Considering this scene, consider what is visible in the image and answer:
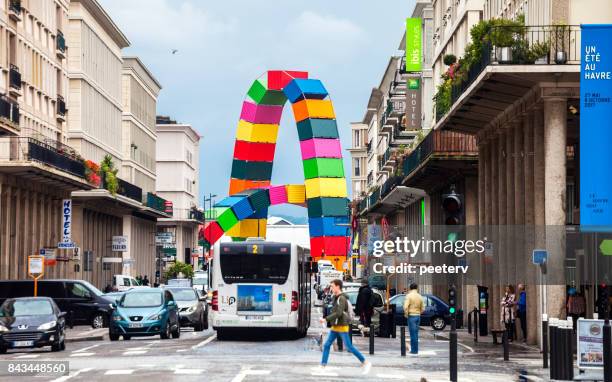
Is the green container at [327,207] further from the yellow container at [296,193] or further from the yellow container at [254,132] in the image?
the yellow container at [254,132]

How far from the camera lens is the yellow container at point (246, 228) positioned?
87062 millimetres

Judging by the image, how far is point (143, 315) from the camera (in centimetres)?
4594

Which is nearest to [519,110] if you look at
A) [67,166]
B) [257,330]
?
[257,330]

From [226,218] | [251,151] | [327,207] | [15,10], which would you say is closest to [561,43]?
[15,10]

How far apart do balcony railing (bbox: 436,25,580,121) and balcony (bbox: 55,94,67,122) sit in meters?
45.2

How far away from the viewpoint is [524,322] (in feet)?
150

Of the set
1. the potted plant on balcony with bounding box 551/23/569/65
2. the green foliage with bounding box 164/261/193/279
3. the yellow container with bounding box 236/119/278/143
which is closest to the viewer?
the potted plant on balcony with bounding box 551/23/569/65

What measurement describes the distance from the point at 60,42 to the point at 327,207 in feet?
57.9

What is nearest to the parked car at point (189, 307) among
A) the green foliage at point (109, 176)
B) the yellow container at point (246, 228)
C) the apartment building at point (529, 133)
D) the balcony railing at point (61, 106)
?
the apartment building at point (529, 133)

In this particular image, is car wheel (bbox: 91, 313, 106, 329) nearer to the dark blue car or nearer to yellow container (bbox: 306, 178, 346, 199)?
the dark blue car

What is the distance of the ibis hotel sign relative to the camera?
2611cm

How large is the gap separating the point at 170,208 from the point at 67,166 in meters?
62.8

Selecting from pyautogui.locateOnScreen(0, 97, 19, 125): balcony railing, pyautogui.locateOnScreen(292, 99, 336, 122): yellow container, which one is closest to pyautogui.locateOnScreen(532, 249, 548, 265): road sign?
→ pyautogui.locateOnScreen(0, 97, 19, 125): balcony railing

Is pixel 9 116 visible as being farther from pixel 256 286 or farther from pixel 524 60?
pixel 524 60
